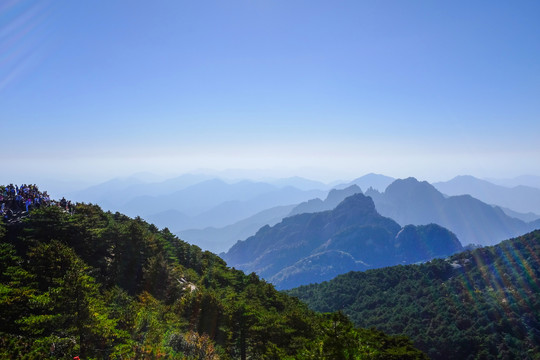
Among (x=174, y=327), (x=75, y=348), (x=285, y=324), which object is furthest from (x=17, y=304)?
(x=285, y=324)

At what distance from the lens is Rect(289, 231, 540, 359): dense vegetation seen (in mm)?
85000

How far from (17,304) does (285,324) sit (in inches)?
1010

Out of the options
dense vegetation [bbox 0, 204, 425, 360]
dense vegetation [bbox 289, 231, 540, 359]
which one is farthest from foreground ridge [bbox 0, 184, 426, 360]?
dense vegetation [bbox 289, 231, 540, 359]

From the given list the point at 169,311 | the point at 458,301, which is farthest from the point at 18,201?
the point at 458,301

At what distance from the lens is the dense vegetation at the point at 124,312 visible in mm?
19672

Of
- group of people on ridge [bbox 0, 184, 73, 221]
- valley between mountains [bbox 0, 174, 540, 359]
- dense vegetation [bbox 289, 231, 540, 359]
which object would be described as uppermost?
group of people on ridge [bbox 0, 184, 73, 221]

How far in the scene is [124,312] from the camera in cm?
Result: 2712

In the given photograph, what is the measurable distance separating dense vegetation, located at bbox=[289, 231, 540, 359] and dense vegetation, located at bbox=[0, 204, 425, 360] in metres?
68.9

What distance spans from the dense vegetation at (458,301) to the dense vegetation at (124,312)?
68.9 meters

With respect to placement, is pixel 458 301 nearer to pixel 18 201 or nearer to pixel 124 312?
pixel 124 312

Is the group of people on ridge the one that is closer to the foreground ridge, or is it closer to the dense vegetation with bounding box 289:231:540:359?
the foreground ridge

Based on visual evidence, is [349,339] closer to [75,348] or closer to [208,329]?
[75,348]

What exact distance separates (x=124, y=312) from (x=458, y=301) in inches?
5035

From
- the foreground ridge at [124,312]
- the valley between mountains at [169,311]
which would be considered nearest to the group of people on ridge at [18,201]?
the valley between mountains at [169,311]
